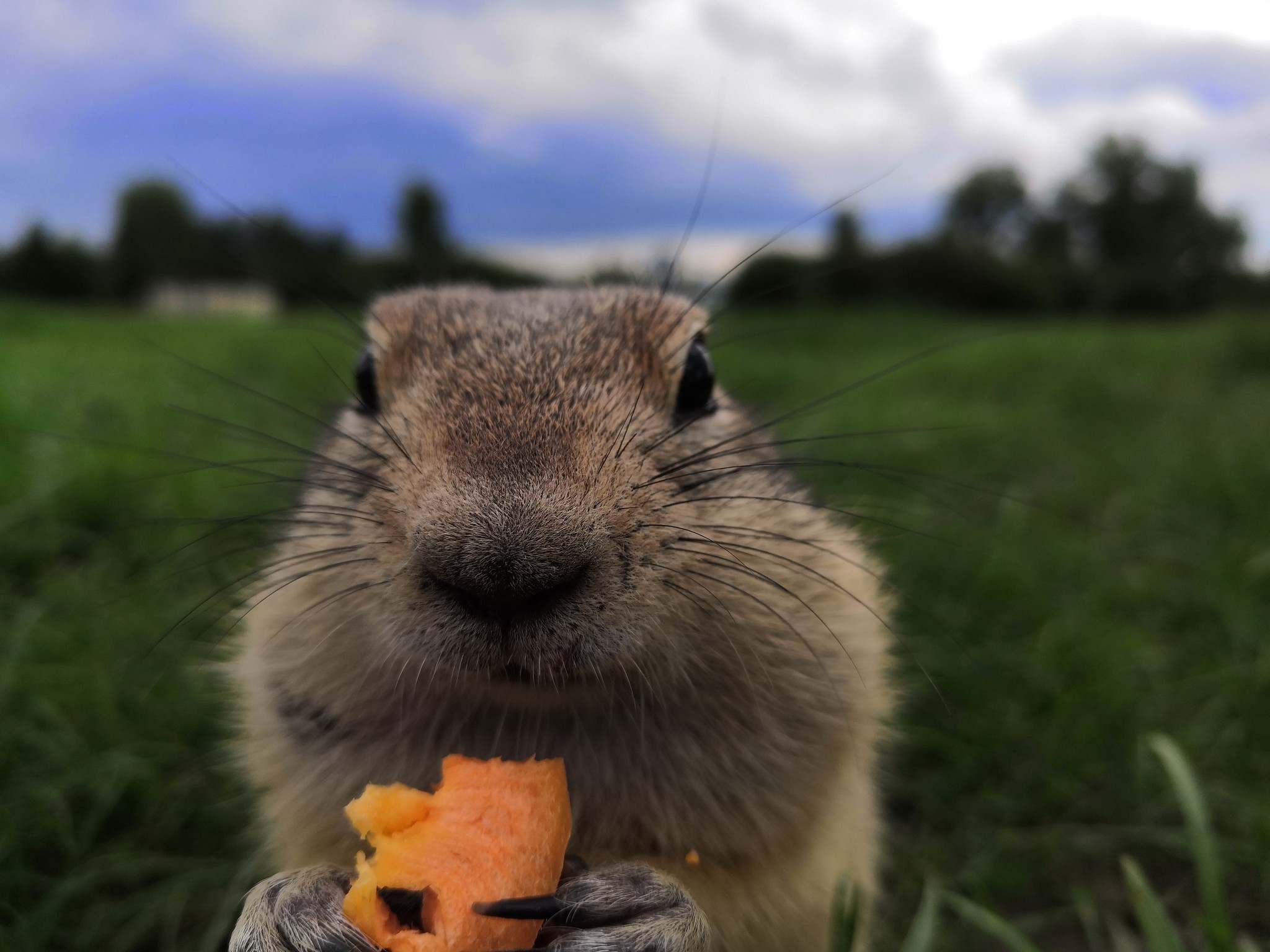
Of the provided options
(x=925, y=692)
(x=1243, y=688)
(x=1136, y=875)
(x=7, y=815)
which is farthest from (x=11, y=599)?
(x=1243, y=688)

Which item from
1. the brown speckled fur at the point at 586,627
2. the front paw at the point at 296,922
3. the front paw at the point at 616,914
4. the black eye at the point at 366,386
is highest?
the black eye at the point at 366,386

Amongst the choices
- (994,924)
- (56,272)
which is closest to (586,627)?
(994,924)

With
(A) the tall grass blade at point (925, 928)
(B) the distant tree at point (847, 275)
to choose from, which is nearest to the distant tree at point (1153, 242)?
(B) the distant tree at point (847, 275)

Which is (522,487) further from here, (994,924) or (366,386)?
(994,924)

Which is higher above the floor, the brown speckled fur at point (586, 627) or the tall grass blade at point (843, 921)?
the brown speckled fur at point (586, 627)

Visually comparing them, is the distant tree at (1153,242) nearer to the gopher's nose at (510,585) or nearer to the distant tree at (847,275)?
the distant tree at (847,275)

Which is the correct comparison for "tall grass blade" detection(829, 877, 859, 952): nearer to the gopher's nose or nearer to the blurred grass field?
the blurred grass field
